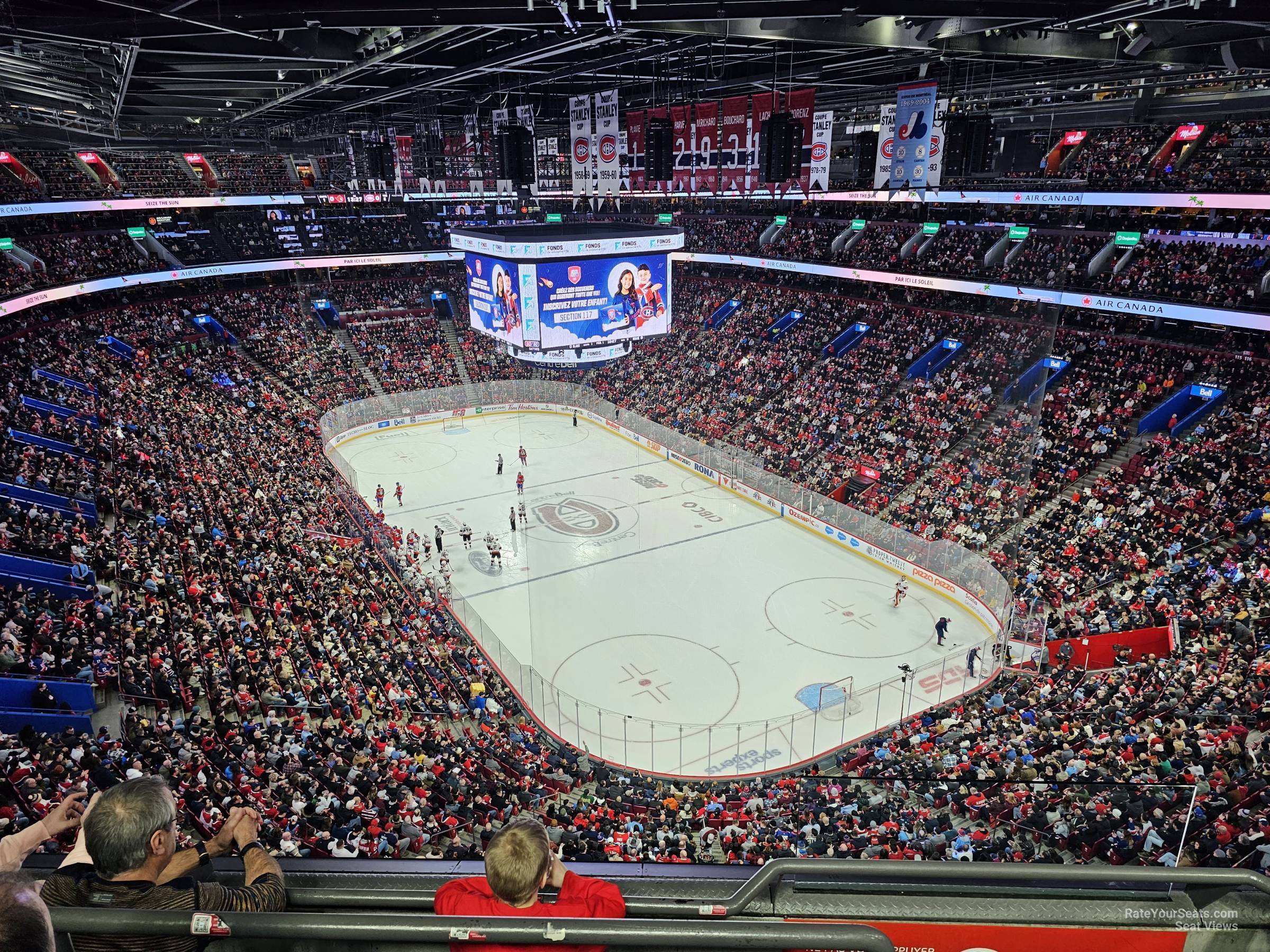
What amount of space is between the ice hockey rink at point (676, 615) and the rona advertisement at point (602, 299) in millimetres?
6781

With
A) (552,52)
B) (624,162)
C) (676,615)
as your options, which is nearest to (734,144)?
(624,162)

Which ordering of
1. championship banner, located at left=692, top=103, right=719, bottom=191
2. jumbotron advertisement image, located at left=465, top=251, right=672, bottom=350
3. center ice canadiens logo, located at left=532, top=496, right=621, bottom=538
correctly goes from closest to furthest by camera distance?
championship banner, located at left=692, top=103, right=719, bottom=191 < jumbotron advertisement image, located at left=465, top=251, right=672, bottom=350 < center ice canadiens logo, located at left=532, top=496, right=621, bottom=538

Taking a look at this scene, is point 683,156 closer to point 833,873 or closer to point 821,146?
point 821,146

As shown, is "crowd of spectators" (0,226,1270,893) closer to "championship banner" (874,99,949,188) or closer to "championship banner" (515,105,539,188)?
"championship banner" (874,99,949,188)

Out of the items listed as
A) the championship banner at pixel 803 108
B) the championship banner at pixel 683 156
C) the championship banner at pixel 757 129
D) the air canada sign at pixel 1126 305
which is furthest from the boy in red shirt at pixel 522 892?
the air canada sign at pixel 1126 305

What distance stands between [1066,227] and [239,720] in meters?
31.6

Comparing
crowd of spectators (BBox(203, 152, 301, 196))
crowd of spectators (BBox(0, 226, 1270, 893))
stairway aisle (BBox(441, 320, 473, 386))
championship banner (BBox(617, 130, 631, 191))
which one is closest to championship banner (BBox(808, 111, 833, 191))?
championship banner (BBox(617, 130, 631, 191))

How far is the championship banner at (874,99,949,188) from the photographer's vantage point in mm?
16125

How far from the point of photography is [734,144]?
17531mm

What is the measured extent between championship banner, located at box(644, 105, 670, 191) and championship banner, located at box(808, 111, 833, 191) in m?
3.25

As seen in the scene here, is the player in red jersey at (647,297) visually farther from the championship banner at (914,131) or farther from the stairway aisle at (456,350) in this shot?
the stairway aisle at (456,350)

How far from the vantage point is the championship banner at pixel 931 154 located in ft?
52.9

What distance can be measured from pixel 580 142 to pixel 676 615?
38.9 ft

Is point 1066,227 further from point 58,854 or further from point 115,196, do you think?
point 115,196
